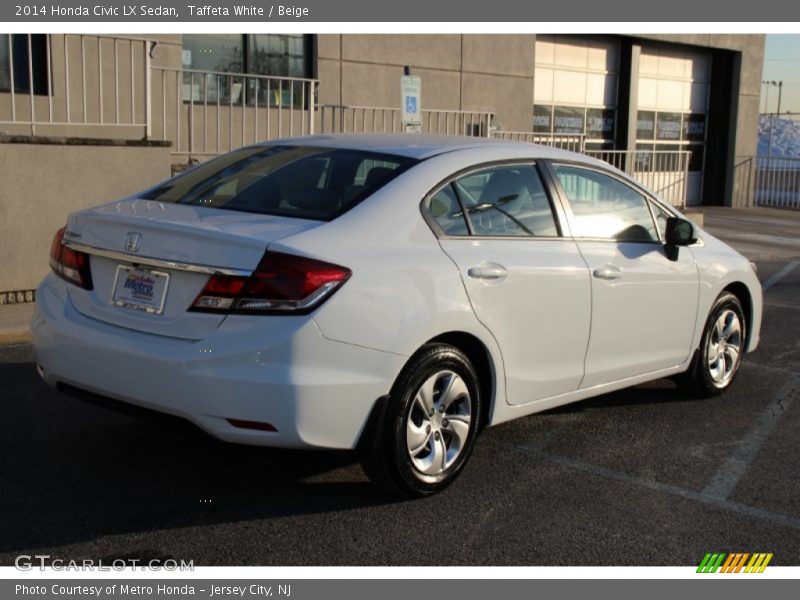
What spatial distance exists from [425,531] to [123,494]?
1.37m

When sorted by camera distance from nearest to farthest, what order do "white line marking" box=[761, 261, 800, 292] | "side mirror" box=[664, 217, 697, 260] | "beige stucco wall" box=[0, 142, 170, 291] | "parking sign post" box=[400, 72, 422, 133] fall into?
1. "side mirror" box=[664, 217, 697, 260]
2. "beige stucco wall" box=[0, 142, 170, 291]
3. "parking sign post" box=[400, 72, 422, 133]
4. "white line marking" box=[761, 261, 800, 292]

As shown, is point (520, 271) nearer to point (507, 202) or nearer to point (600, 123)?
point (507, 202)

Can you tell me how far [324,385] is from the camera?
4.20 m

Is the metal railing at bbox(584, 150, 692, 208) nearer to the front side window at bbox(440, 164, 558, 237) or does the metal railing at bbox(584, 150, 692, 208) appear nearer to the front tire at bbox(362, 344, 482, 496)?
the front side window at bbox(440, 164, 558, 237)

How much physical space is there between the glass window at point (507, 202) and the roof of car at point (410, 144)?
7.4 inches

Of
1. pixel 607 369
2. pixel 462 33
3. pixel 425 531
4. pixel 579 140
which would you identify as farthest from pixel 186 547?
pixel 462 33

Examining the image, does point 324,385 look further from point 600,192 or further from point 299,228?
point 600,192

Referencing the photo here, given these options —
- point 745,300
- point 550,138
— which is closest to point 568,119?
point 550,138

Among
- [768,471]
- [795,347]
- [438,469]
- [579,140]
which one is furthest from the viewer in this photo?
[579,140]

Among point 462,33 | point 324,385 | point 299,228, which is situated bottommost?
point 324,385

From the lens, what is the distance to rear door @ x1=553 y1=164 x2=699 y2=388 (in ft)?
18.4

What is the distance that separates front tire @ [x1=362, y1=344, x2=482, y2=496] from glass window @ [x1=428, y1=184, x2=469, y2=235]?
0.59 meters

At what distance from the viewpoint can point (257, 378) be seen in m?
4.11

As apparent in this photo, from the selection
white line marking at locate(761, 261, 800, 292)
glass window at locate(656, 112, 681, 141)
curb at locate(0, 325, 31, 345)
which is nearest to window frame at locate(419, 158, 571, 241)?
curb at locate(0, 325, 31, 345)
